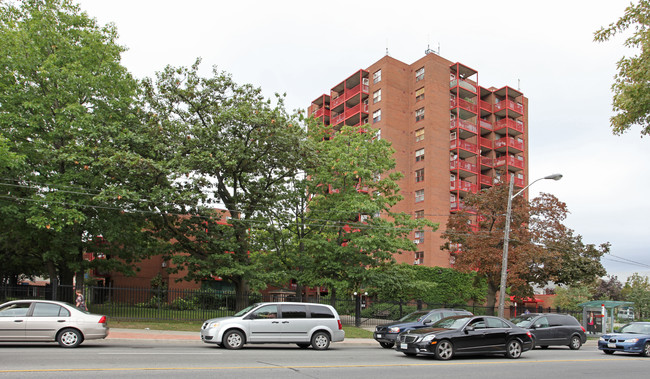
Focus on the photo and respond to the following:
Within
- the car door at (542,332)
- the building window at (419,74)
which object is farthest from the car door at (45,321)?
the building window at (419,74)

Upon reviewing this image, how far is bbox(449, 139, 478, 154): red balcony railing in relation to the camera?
56688 mm

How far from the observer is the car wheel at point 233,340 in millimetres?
16219

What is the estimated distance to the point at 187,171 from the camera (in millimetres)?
23156

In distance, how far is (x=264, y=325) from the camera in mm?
16812

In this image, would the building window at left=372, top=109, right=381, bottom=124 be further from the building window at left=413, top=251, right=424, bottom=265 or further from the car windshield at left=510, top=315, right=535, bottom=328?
the car windshield at left=510, top=315, right=535, bottom=328

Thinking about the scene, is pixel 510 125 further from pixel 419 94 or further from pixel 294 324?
pixel 294 324

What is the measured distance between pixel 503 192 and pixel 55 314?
28.2 m

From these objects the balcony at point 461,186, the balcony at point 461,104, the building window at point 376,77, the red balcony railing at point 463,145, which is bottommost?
the balcony at point 461,186

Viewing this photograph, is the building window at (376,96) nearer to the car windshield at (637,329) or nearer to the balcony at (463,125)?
the balcony at (463,125)

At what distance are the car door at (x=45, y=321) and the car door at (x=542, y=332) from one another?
59.4ft

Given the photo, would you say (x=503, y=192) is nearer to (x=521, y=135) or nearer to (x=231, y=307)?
(x=231, y=307)

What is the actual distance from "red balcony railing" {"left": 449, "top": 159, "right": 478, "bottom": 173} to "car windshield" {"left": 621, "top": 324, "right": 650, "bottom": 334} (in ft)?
121

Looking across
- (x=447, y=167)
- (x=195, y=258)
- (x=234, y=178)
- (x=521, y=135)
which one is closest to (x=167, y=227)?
(x=195, y=258)

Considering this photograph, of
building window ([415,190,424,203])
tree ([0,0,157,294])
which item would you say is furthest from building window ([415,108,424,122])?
tree ([0,0,157,294])
